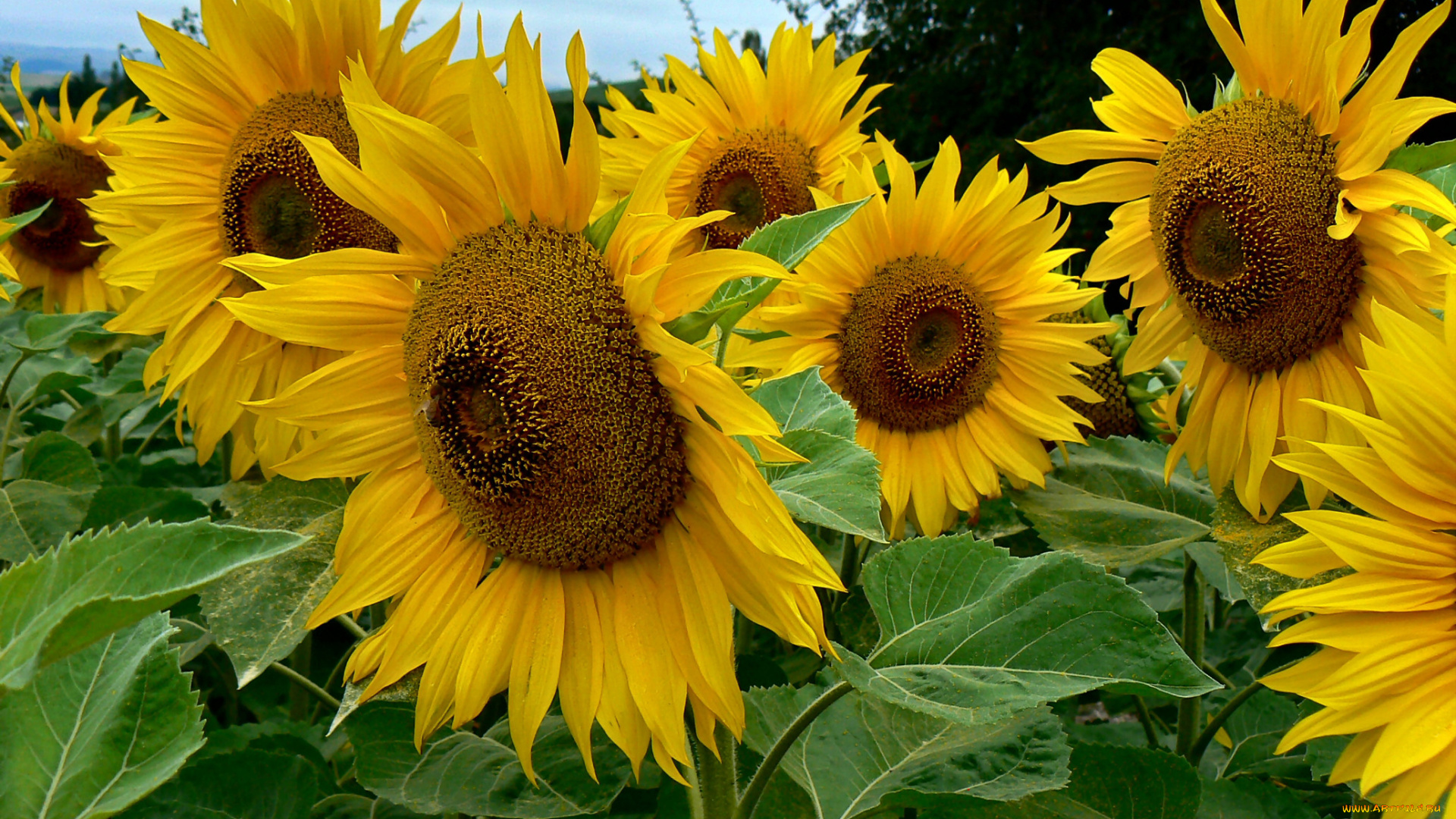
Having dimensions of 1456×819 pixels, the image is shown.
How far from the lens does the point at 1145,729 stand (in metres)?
1.85

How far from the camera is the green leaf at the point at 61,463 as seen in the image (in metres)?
1.91

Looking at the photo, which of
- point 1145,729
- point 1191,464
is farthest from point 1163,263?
point 1145,729

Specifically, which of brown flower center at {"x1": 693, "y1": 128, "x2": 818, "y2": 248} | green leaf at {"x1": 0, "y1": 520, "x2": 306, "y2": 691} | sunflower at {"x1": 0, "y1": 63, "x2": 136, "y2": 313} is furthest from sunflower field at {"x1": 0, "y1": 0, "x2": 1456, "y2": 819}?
sunflower at {"x1": 0, "y1": 63, "x2": 136, "y2": 313}

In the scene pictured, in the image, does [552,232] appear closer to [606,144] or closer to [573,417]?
[573,417]

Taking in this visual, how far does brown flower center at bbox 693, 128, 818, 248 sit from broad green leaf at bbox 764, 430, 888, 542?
60.6 inches

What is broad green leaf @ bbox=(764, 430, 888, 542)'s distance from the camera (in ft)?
3.24

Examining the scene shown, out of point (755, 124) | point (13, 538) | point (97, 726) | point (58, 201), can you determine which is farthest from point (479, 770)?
point (58, 201)

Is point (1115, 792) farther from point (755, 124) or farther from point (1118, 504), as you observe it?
point (755, 124)

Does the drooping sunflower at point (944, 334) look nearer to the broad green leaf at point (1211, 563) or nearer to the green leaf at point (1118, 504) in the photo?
the green leaf at point (1118, 504)

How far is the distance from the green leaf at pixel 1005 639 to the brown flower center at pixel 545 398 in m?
0.27

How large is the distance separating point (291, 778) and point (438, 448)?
1.60 feet

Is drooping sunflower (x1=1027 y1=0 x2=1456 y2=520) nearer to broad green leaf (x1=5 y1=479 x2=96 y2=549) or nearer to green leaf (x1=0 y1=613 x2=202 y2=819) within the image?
green leaf (x1=0 y1=613 x2=202 y2=819)

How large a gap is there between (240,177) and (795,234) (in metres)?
1.12

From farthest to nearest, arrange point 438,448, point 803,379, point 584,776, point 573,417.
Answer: point 803,379
point 584,776
point 438,448
point 573,417
